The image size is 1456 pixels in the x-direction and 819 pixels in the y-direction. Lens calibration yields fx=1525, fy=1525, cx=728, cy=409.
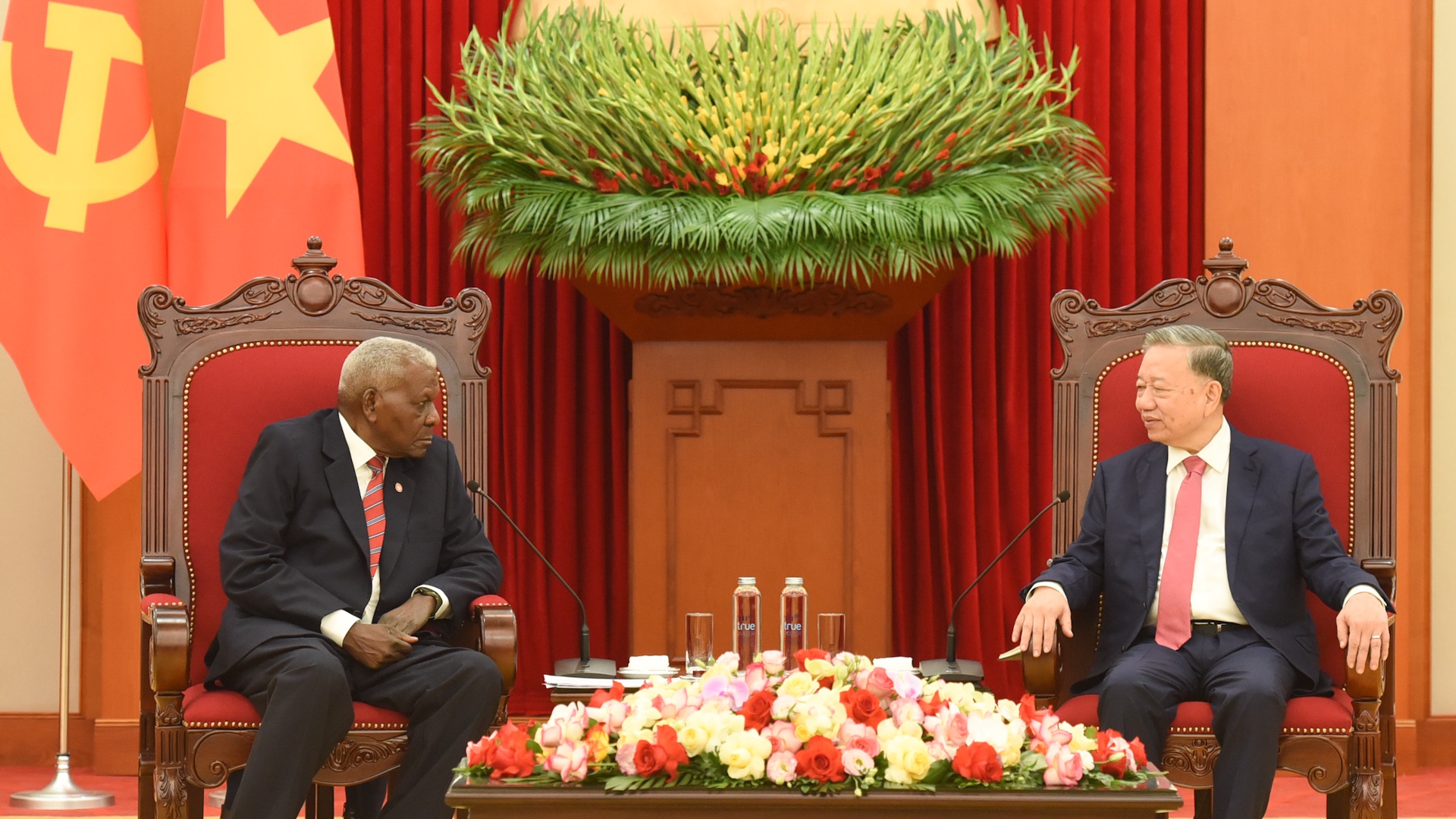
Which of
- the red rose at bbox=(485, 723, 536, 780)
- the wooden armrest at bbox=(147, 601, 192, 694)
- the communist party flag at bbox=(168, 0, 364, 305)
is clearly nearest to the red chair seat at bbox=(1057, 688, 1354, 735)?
the red rose at bbox=(485, 723, 536, 780)

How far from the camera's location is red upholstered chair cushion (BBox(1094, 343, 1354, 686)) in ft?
10.8

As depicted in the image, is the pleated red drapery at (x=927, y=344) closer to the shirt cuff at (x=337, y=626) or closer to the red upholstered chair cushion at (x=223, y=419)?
the red upholstered chair cushion at (x=223, y=419)

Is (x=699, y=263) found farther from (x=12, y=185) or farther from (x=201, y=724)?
(x=12, y=185)

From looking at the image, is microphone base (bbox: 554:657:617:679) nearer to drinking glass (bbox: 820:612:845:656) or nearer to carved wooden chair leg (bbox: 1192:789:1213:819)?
drinking glass (bbox: 820:612:845:656)

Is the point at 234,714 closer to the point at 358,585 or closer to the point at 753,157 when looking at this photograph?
the point at 358,585

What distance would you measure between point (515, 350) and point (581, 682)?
69.5 inches

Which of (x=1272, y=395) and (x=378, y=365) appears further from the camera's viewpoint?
(x=1272, y=395)

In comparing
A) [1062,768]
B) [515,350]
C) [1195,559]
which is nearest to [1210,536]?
[1195,559]

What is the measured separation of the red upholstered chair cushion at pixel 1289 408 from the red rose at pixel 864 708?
55.7 inches

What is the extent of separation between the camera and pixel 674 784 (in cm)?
206

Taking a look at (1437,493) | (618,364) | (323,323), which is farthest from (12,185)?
(1437,493)

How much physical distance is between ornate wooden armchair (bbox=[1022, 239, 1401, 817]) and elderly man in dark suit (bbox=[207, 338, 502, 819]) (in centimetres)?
119

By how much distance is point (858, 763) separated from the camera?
2.05 m


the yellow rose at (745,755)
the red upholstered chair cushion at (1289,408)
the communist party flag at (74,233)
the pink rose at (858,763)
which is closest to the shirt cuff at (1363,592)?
the red upholstered chair cushion at (1289,408)
